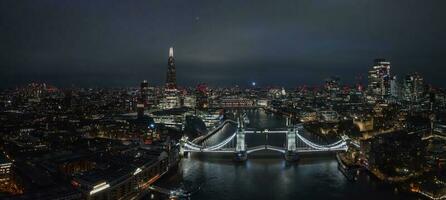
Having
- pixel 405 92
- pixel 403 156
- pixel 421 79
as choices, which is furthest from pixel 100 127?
pixel 421 79

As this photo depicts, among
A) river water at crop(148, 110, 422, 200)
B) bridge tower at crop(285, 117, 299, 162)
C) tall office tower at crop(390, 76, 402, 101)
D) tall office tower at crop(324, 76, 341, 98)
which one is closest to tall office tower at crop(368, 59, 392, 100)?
tall office tower at crop(390, 76, 402, 101)

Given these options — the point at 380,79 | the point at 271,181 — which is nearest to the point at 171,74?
the point at 380,79

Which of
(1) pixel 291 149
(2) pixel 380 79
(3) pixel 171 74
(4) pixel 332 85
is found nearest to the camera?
(1) pixel 291 149

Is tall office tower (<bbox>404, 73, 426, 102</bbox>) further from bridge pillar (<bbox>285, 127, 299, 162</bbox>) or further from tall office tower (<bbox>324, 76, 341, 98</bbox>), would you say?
bridge pillar (<bbox>285, 127, 299, 162</bbox>)

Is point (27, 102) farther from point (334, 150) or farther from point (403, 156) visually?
point (403, 156)

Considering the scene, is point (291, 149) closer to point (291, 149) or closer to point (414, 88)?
point (291, 149)

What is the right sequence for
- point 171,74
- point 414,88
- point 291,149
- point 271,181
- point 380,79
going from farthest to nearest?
point 380,79
point 414,88
point 171,74
point 291,149
point 271,181

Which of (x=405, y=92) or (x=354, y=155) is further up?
(x=405, y=92)

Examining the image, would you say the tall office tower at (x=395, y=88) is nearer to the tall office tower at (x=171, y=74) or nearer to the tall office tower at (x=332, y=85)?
the tall office tower at (x=332, y=85)
